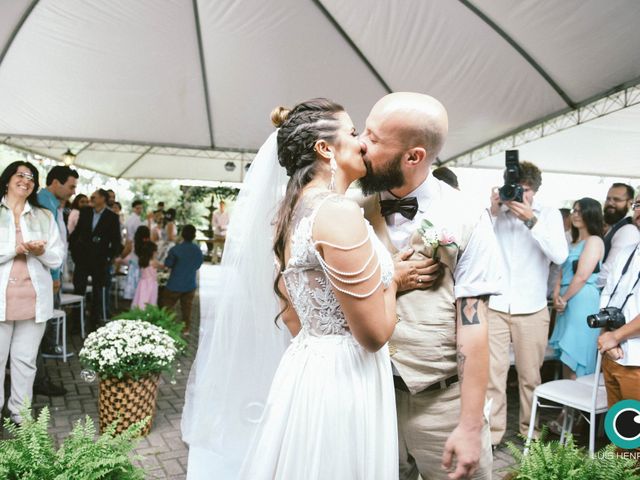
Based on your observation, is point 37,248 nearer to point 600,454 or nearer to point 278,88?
point 600,454

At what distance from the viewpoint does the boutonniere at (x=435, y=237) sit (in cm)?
171

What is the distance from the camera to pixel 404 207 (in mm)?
1931

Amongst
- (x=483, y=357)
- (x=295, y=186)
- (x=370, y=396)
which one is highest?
(x=295, y=186)

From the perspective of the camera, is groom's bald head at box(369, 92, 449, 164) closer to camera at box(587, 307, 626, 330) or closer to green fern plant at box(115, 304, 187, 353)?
camera at box(587, 307, 626, 330)

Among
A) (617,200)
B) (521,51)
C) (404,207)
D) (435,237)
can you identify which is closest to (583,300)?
(617,200)

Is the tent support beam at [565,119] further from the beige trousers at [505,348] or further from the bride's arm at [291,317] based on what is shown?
the bride's arm at [291,317]

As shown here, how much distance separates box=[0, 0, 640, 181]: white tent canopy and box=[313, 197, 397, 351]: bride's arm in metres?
4.37

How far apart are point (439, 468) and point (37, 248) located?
11.1 feet

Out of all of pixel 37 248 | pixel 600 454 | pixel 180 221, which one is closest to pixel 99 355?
pixel 37 248

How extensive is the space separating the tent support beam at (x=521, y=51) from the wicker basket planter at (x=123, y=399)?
4.94 m

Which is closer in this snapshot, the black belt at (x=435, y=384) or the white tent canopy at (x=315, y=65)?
the black belt at (x=435, y=384)

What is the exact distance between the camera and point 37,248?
3822mm

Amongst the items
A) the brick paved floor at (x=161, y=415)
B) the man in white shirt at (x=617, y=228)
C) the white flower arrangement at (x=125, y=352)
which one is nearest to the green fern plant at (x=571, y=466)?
the brick paved floor at (x=161, y=415)

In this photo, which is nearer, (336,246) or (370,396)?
(336,246)
